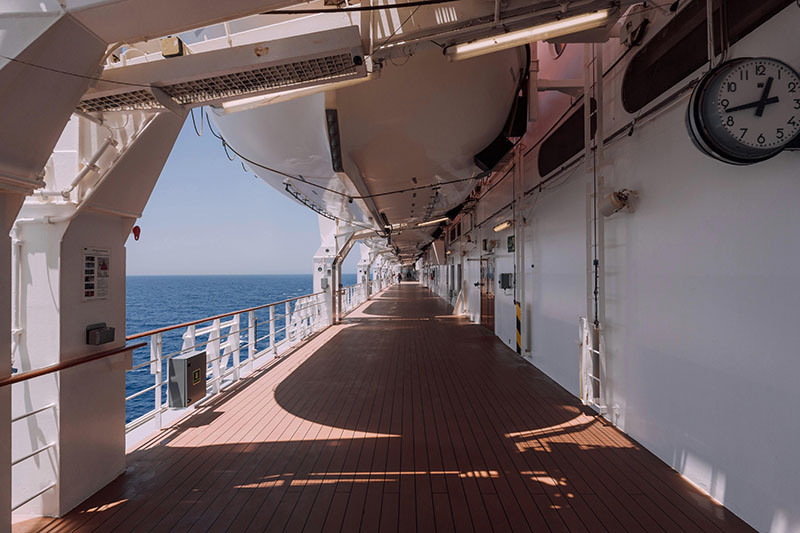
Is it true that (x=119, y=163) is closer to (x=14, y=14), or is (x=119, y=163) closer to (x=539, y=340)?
(x=14, y=14)

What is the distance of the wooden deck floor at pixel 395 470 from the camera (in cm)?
177

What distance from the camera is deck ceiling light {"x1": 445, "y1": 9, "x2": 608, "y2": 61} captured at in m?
1.96

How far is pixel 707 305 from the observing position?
1.97 metres

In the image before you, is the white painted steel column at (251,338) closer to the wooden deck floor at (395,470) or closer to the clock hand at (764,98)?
the wooden deck floor at (395,470)

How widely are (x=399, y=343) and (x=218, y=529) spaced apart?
4.32 m

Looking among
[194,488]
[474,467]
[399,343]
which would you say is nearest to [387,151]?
[474,467]

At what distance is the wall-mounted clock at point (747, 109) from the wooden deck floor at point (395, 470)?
164cm

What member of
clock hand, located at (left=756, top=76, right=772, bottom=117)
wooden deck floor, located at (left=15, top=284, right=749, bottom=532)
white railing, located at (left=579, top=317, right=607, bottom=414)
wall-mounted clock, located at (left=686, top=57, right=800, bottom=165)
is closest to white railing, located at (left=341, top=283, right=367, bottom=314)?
wooden deck floor, located at (left=15, top=284, right=749, bottom=532)

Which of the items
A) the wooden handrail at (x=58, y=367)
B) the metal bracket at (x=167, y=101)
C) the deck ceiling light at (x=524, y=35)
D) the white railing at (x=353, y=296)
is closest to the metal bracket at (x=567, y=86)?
the deck ceiling light at (x=524, y=35)

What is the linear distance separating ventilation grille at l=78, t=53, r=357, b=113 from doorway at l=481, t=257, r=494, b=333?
554 cm

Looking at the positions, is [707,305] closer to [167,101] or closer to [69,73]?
[167,101]

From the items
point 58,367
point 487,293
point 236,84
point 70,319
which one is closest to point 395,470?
point 58,367

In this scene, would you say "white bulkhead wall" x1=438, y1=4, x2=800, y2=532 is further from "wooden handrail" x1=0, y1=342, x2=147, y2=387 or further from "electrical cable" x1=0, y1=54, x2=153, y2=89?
"wooden handrail" x1=0, y1=342, x2=147, y2=387

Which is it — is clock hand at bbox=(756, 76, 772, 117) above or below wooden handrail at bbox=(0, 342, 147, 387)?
above
